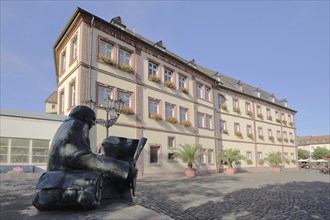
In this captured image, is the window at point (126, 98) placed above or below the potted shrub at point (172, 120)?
above

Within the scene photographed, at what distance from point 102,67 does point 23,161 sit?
7458mm

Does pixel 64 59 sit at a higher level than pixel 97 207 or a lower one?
higher

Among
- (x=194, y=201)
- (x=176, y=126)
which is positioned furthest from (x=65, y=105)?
(x=194, y=201)

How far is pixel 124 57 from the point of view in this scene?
20.1m

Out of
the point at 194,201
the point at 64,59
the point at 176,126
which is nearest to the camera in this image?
the point at 194,201

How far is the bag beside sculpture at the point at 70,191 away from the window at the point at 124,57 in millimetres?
17785

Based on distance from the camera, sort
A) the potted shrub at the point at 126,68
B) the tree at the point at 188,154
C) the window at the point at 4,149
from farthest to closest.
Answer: the tree at the point at 188,154, the potted shrub at the point at 126,68, the window at the point at 4,149

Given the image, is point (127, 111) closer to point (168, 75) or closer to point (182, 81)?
point (168, 75)

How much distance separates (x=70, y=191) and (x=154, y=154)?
18724 millimetres

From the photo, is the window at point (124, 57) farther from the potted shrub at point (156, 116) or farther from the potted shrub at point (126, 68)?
the potted shrub at point (156, 116)

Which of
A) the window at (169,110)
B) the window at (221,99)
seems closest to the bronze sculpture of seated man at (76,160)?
the window at (169,110)

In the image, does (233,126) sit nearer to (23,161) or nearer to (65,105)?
(65,105)

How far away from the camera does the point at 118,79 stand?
19.0 meters

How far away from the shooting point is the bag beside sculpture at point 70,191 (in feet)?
7.66
